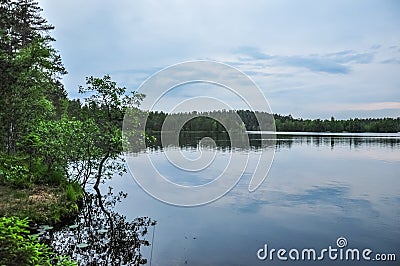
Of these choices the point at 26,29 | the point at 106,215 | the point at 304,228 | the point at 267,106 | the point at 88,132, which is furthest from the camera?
the point at 26,29

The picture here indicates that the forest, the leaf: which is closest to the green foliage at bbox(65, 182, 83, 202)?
the forest

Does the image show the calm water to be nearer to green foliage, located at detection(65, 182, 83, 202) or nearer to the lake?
the lake

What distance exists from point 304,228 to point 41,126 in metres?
10.0

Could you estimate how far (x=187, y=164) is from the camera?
1900 cm

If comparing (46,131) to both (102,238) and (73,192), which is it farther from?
(102,238)

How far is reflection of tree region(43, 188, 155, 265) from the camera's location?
8.25 metres

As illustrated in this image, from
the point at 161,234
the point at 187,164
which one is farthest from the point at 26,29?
the point at 161,234

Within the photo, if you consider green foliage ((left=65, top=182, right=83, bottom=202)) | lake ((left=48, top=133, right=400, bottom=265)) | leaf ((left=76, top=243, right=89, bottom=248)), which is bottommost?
lake ((left=48, top=133, right=400, bottom=265))

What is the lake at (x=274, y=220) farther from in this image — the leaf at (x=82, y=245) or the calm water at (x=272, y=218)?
the leaf at (x=82, y=245)

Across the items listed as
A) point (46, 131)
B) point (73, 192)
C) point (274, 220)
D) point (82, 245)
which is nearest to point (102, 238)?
point (82, 245)

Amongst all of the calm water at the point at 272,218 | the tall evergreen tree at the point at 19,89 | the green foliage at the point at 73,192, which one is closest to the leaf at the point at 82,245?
the calm water at the point at 272,218

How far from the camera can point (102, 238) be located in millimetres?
9641

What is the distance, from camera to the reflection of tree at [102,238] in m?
8.25

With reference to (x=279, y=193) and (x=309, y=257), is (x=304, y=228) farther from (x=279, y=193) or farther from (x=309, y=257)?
(x=279, y=193)
